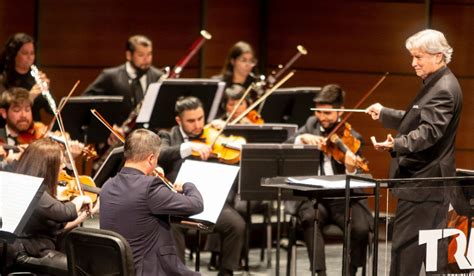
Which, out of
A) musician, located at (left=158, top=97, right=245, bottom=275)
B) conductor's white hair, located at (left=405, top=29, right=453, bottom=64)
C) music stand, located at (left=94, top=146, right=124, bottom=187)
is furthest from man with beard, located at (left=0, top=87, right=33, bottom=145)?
conductor's white hair, located at (left=405, top=29, right=453, bottom=64)

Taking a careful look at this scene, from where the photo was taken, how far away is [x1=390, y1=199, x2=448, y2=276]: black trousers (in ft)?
15.1

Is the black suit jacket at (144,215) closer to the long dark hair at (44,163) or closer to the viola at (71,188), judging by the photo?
the long dark hair at (44,163)

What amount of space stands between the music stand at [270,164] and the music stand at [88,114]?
1283 mm

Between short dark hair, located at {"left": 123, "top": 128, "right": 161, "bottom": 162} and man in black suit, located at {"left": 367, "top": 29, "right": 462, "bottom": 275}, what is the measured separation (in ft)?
3.66

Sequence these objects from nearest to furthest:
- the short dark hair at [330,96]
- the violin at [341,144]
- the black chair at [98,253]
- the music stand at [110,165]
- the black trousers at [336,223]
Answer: the black chair at [98,253] < the music stand at [110,165] < the black trousers at [336,223] < the violin at [341,144] < the short dark hair at [330,96]

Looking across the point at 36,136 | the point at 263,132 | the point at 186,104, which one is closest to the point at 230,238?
the point at 263,132

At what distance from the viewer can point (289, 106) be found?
7.50m

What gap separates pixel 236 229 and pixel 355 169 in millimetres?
833

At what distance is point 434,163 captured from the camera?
4918 mm

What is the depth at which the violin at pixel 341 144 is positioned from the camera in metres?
6.37

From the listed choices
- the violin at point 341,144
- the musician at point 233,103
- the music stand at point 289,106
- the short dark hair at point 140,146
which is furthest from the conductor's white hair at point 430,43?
the music stand at point 289,106

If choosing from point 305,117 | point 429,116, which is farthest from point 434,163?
point 305,117

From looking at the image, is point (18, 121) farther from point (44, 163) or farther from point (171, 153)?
point (44, 163)

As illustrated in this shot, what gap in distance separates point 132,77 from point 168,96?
2.72 ft
